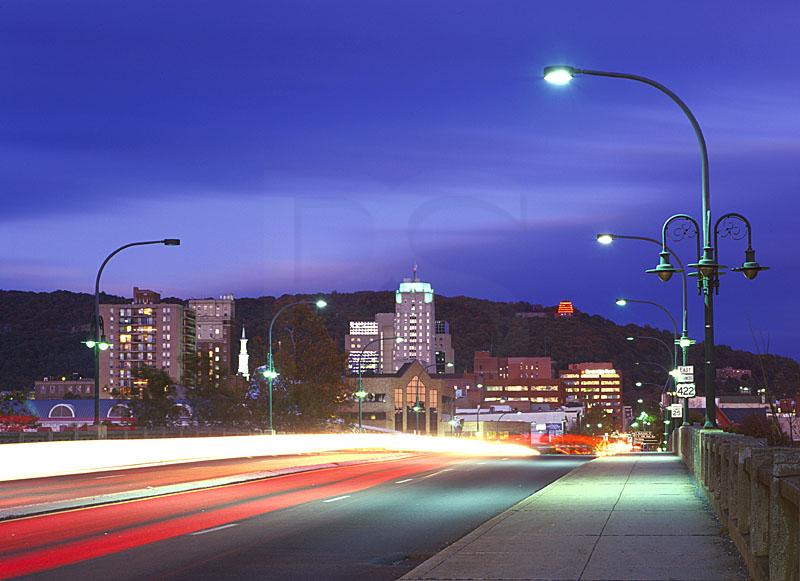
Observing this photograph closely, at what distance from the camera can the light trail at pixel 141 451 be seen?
3375 cm

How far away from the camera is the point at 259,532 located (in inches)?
699

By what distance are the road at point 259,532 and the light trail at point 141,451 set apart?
808cm

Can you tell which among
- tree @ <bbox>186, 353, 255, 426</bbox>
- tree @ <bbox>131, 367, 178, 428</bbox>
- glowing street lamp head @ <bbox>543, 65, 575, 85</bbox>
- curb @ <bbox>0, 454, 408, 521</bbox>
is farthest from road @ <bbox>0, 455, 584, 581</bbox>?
tree @ <bbox>186, 353, 255, 426</bbox>

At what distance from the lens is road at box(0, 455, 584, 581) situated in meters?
13.7

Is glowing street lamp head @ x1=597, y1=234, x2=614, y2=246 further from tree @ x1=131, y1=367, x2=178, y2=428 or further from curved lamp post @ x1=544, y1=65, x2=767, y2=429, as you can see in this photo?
tree @ x1=131, y1=367, x2=178, y2=428

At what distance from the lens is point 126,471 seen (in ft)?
122

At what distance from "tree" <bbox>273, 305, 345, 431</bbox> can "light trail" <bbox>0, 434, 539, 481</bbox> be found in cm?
2178

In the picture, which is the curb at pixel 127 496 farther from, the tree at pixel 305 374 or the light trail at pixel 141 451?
the tree at pixel 305 374

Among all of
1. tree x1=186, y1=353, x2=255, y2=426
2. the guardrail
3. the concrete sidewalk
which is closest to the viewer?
the guardrail

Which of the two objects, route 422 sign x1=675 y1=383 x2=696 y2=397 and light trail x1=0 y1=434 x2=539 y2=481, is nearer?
light trail x1=0 y1=434 x2=539 y2=481

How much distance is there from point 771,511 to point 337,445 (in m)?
53.5

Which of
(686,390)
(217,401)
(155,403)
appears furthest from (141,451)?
(217,401)

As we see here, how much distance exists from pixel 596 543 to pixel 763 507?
4.82m

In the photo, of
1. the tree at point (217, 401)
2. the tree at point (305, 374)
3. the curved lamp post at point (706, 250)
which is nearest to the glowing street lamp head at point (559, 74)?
the curved lamp post at point (706, 250)
